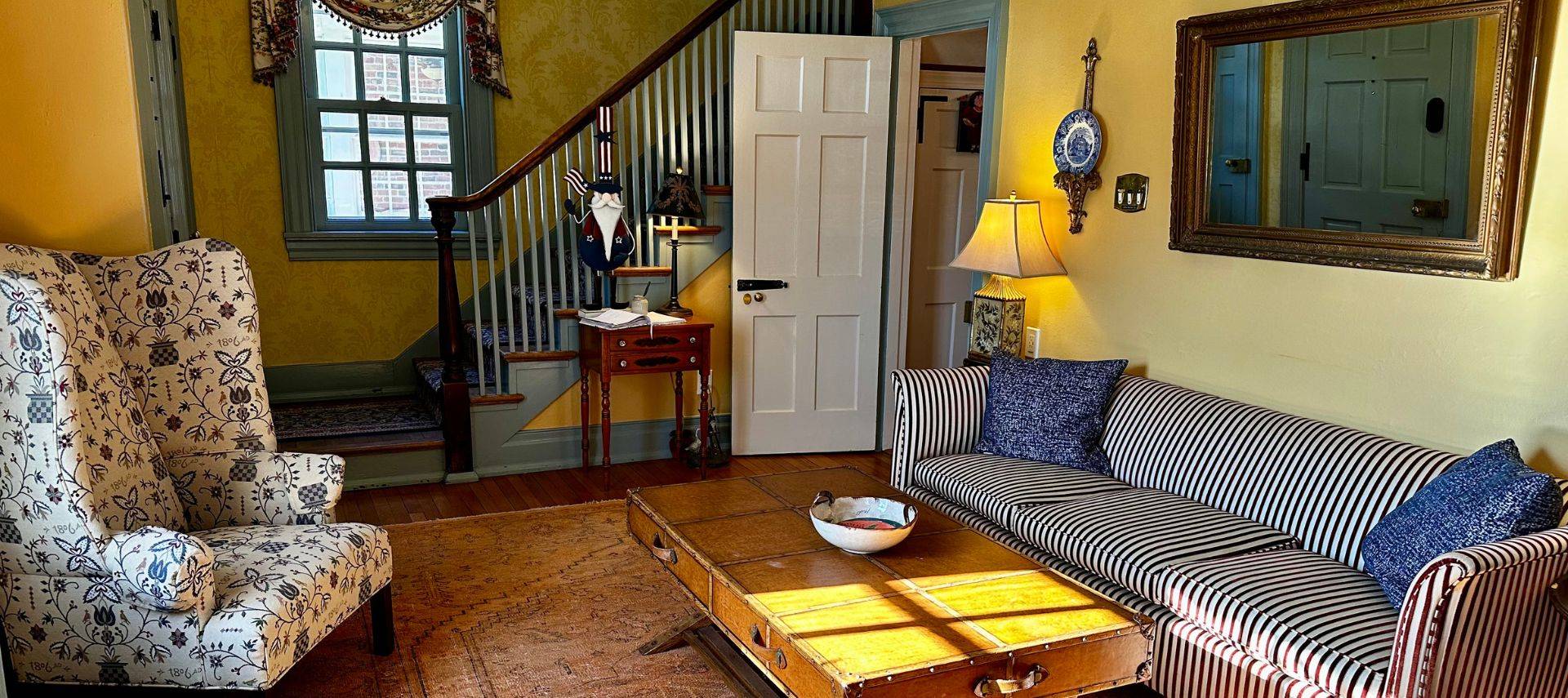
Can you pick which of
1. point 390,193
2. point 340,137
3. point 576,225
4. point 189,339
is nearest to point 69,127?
point 189,339

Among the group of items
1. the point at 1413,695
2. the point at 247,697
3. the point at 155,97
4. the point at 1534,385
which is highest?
the point at 155,97

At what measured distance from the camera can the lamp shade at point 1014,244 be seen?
4008mm

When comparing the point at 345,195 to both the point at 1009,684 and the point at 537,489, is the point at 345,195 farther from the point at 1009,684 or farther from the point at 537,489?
the point at 1009,684

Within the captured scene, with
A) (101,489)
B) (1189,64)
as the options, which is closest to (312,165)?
(101,489)

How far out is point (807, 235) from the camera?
5.04 m

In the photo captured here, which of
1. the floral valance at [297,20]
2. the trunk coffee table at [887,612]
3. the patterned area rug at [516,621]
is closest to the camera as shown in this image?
the trunk coffee table at [887,612]

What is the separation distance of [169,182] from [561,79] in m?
2.70

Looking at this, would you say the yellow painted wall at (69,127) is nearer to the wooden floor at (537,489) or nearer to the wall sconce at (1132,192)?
the wooden floor at (537,489)

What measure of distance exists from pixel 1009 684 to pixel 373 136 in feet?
15.4

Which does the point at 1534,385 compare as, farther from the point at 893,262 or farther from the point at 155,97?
the point at 155,97

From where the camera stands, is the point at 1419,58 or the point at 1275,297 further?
the point at 1275,297

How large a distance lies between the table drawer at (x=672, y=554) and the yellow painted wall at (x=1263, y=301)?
192cm

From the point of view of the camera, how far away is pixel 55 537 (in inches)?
94.7

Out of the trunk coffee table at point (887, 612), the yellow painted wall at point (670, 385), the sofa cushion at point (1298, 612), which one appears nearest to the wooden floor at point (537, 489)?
the yellow painted wall at point (670, 385)
